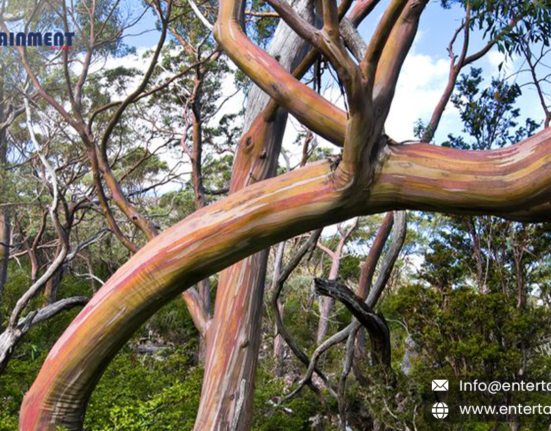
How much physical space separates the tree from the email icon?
135 inches

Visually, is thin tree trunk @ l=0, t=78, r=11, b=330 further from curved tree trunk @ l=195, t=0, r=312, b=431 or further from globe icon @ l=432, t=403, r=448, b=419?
curved tree trunk @ l=195, t=0, r=312, b=431

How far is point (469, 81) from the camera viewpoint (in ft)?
18.3

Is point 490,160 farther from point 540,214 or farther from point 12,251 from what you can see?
point 12,251

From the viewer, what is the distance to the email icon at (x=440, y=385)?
4453 mm

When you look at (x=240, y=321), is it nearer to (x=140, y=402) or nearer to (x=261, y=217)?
(x=261, y=217)

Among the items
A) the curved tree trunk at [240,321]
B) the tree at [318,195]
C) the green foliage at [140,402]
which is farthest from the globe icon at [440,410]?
the tree at [318,195]

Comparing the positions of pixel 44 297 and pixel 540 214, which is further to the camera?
pixel 44 297

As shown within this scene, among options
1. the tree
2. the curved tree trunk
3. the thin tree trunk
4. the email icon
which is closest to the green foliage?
the curved tree trunk

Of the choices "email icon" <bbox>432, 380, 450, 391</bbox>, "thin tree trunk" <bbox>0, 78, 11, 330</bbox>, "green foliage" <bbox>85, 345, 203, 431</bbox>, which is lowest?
"green foliage" <bbox>85, 345, 203, 431</bbox>

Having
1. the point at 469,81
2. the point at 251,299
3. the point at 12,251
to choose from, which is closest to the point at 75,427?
the point at 251,299

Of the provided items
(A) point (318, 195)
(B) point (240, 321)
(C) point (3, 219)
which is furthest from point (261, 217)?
(C) point (3, 219)

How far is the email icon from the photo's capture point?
4453 millimetres

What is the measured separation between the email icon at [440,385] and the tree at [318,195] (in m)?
3.43

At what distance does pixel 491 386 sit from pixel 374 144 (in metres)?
3.86
